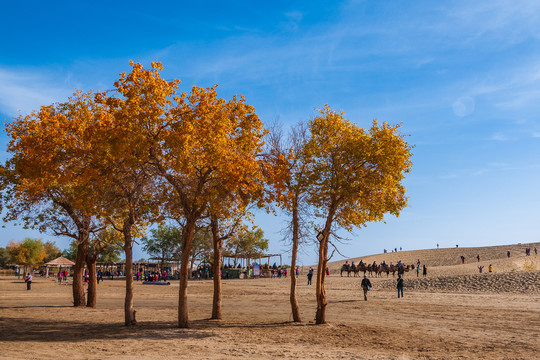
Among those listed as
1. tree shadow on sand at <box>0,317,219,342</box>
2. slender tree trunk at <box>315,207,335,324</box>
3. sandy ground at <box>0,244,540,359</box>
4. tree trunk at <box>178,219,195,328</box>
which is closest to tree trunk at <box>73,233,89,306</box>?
sandy ground at <box>0,244,540,359</box>

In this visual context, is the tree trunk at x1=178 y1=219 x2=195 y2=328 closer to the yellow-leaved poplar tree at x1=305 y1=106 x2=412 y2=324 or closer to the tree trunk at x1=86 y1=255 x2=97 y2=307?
the yellow-leaved poplar tree at x1=305 y1=106 x2=412 y2=324

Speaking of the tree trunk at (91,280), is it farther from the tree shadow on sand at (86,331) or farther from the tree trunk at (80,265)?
the tree shadow on sand at (86,331)

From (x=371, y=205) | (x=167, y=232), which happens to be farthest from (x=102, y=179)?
(x=167, y=232)

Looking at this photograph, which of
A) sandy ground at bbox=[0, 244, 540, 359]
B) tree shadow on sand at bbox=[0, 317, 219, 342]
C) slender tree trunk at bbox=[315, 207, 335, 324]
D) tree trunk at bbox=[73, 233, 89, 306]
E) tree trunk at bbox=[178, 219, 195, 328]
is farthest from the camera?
tree trunk at bbox=[73, 233, 89, 306]

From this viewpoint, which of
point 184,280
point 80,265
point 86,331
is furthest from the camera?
point 80,265

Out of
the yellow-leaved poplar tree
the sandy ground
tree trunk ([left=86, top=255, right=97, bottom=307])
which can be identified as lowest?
the sandy ground

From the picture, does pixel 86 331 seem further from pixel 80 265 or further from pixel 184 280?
pixel 80 265

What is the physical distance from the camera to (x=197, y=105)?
15891 mm

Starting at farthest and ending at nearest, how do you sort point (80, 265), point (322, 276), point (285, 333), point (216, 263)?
point (80, 265)
point (216, 263)
point (322, 276)
point (285, 333)

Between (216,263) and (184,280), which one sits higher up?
(216,263)

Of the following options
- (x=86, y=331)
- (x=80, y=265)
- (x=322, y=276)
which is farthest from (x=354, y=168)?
(x=80, y=265)

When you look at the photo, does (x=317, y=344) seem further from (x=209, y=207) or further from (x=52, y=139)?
(x=52, y=139)

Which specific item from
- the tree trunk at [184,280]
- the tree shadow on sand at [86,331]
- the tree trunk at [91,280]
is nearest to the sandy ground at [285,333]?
the tree shadow on sand at [86,331]

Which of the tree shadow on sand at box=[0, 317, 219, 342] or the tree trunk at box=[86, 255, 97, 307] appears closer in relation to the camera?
the tree shadow on sand at box=[0, 317, 219, 342]
